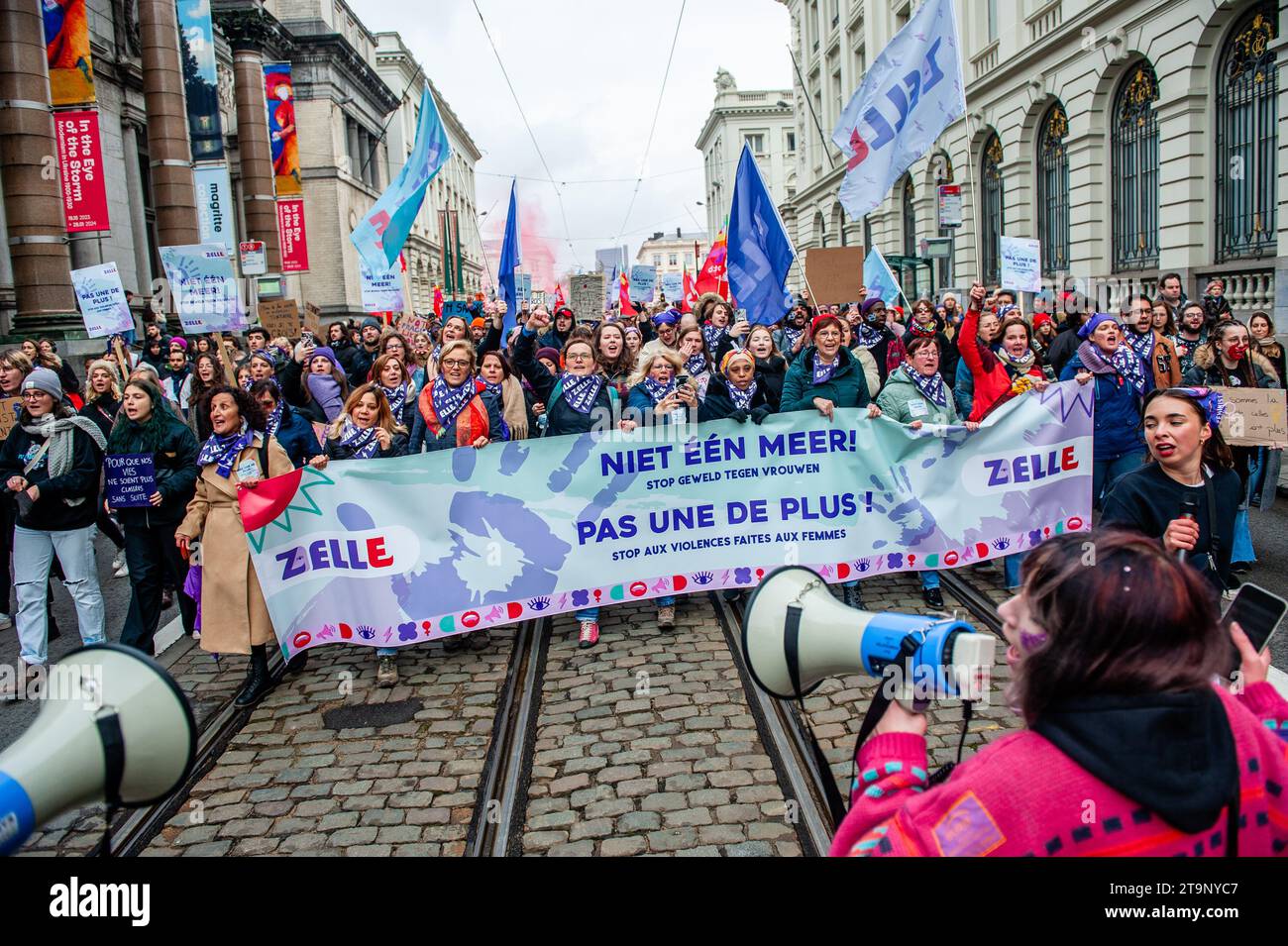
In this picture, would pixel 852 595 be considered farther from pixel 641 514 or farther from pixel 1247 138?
pixel 1247 138

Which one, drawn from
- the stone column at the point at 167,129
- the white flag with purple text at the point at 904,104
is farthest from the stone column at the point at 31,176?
the white flag with purple text at the point at 904,104

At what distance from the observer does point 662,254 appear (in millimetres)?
144500

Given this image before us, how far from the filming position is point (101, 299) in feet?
38.3

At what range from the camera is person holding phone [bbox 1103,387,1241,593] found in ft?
11.2

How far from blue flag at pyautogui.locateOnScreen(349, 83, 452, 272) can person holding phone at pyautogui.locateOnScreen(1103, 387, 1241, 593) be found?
29.3 feet

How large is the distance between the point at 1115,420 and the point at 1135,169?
17355mm

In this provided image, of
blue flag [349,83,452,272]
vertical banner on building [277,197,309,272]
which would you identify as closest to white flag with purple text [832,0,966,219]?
blue flag [349,83,452,272]

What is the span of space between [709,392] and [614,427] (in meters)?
0.71

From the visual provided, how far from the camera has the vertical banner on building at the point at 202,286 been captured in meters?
12.3

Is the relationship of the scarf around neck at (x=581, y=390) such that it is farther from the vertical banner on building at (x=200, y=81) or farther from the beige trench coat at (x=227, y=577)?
the vertical banner on building at (x=200, y=81)

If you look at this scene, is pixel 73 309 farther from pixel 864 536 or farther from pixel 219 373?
pixel 864 536

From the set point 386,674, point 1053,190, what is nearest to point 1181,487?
point 386,674
